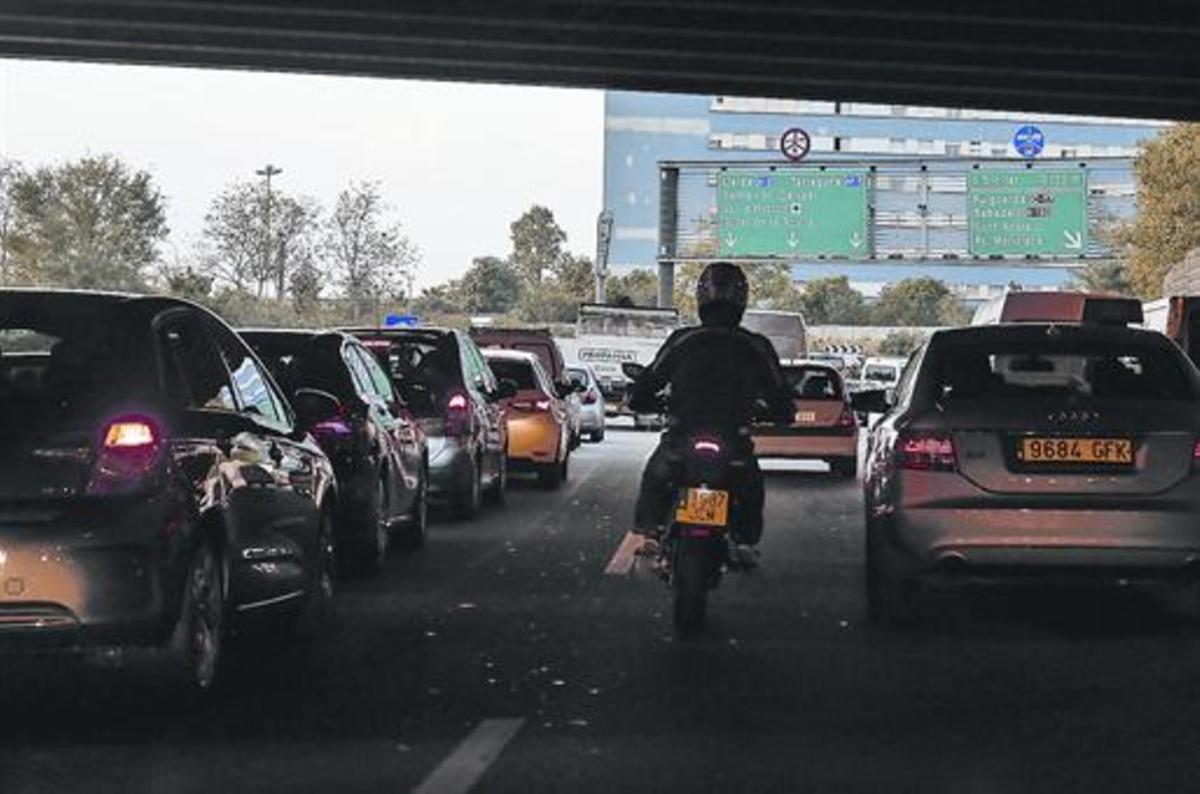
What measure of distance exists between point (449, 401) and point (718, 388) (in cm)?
602

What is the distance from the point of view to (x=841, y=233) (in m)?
47.9

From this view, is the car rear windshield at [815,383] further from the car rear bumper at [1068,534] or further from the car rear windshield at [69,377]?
the car rear windshield at [69,377]

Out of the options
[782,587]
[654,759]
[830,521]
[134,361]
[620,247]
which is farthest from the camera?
[620,247]

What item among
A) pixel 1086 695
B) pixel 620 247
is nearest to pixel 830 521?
pixel 1086 695

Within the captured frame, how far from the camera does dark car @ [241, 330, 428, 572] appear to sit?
10.7 metres

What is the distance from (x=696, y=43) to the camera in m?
22.6

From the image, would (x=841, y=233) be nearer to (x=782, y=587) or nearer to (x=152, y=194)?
(x=152, y=194)

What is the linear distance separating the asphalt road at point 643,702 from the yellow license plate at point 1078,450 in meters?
0.93

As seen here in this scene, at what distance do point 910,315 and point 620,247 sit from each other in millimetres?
25225

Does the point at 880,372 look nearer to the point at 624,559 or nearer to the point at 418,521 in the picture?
the point at 418,521

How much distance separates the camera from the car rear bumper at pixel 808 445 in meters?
21.2

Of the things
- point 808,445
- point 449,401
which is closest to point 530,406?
point 808,445

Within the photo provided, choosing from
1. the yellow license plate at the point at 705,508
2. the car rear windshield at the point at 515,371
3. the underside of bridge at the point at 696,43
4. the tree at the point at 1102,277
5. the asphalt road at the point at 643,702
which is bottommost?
the asphalt road at the point at 643,702

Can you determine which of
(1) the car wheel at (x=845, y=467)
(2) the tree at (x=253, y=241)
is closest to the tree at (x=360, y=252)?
(2) the tree at (x=253, y=241)
